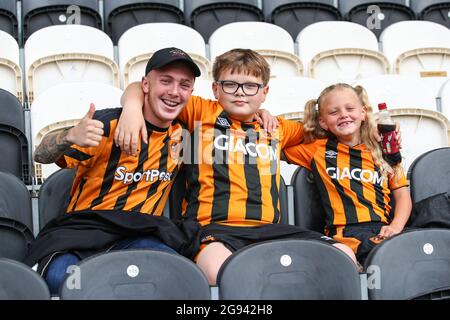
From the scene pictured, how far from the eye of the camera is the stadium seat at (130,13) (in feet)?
15.5

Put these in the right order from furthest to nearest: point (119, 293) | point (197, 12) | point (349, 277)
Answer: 1. point (197, 12)
2. point (349, 277)
3. point (119, 293)

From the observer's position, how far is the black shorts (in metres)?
2.61

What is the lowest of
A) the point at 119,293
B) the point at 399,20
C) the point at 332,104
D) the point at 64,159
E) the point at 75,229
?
the point at 119,293

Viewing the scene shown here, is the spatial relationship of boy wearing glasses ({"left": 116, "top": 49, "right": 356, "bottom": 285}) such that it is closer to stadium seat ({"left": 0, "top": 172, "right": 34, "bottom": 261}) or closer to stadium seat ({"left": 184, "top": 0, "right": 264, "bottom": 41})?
stadium seat ({"left": 0, "top": 172, "right": 34, "bottom": 261})

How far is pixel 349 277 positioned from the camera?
2.29m

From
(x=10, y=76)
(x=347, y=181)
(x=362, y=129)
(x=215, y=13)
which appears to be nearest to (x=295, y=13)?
(x=215, y=13)

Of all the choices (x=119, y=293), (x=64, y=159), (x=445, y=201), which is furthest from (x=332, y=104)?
(x=119, y=293)

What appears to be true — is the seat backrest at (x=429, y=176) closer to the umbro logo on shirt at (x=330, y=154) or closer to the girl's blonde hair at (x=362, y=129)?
the girl's blonde hair at (x=362, y=129)

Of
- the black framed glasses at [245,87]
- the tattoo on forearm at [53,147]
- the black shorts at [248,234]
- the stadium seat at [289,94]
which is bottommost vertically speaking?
the black shorts at [248,234]

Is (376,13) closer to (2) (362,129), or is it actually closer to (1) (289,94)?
(1) (289,94)

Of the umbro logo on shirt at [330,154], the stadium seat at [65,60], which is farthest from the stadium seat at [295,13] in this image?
the umbro logo on shirt at [330,154]

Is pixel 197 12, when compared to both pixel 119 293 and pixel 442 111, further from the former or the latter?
pixel 119 293

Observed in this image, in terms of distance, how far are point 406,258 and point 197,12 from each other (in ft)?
8.94

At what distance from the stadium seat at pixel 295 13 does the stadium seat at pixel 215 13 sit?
3.7 inches
